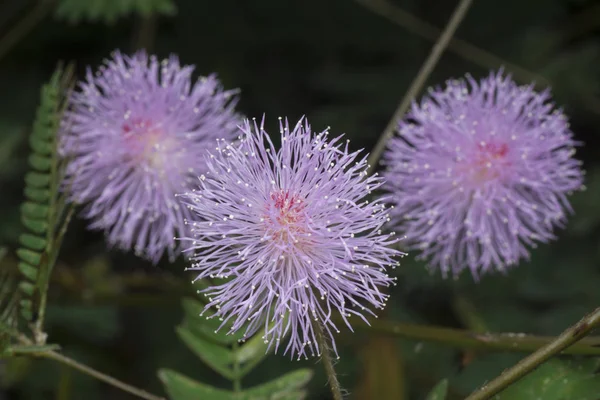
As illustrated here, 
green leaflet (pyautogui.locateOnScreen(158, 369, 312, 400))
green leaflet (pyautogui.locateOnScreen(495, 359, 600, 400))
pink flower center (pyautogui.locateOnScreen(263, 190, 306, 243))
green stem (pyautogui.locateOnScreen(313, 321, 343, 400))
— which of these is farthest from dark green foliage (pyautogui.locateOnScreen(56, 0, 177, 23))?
green leaflet (pyautogui.locateOnScreen(495, 359, 600, 400))

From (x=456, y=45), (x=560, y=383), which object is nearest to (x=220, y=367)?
(x=560, y=383)

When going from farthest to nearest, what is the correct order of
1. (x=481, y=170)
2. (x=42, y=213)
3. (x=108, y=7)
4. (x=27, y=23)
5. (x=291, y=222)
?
(x=27, y=23) → (x=108, y=7) → (x=481, y=170) → (x=42, y=213) → (x=291, y=222)

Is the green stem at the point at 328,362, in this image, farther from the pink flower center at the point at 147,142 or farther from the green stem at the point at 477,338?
the pink flower center at the point at 147,142

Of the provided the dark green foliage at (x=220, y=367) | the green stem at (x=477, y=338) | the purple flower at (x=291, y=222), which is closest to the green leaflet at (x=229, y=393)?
the dark green foliage at (x=220, y=367)

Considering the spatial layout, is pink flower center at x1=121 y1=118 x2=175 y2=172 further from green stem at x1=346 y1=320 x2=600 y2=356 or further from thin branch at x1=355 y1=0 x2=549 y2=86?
thin branch at x1=355 y1=0 x2=549 y2=86

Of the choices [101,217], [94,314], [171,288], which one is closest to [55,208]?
[101,217]

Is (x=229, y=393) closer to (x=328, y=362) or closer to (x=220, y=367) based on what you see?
(x=220, y=367)
